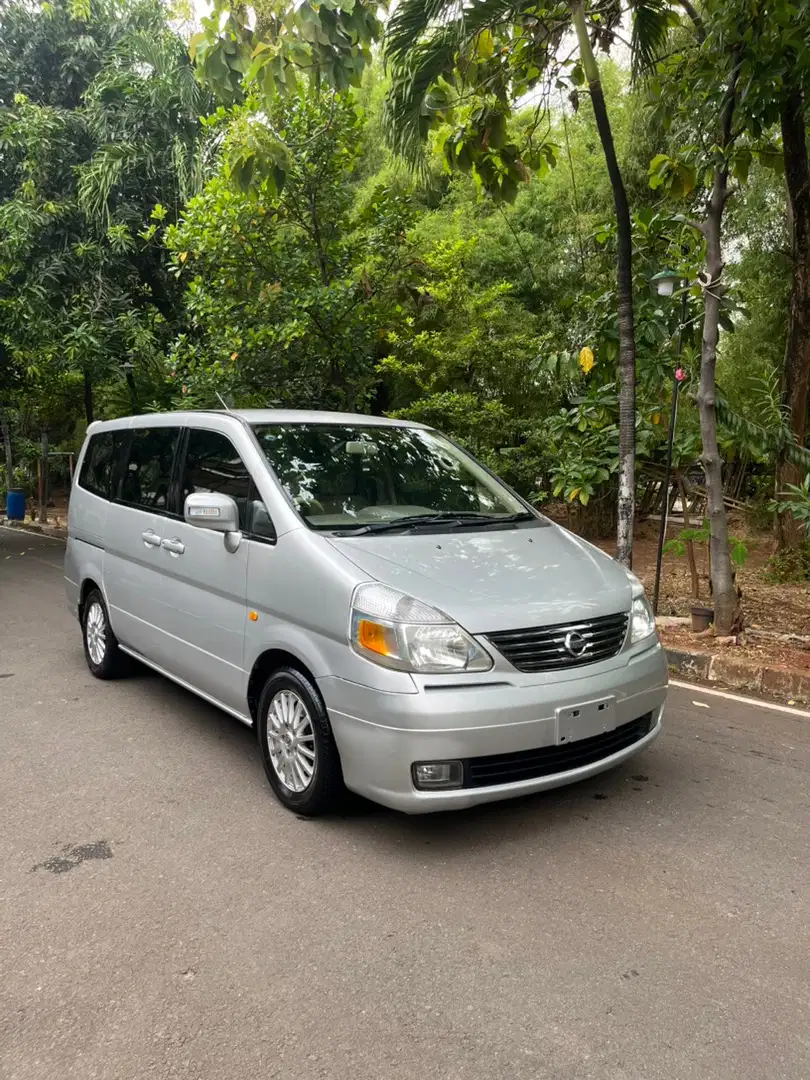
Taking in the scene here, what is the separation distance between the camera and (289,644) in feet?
11.7

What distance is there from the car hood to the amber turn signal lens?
192mm

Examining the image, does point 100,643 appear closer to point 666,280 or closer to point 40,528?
point 666,280

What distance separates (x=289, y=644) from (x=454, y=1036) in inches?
67.2

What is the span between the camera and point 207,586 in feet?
13.9

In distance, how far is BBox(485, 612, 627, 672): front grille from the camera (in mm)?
3227

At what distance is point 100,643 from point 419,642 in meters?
3.45

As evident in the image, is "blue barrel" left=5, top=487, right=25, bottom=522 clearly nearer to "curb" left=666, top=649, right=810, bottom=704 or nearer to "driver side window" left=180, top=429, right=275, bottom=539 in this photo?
"driver side window" left=180, top=429, right=275, bottom=539

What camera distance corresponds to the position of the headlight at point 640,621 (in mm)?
3697

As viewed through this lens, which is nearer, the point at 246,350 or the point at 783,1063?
the point at 783,1063

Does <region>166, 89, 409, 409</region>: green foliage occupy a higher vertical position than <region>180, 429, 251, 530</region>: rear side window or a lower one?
higher

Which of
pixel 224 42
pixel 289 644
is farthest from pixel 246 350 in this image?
pixel 289 644

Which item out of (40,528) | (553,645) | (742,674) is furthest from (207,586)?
(40,528)

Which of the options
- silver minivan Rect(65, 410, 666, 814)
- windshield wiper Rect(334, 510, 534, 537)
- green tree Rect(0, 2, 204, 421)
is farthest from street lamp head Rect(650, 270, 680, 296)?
green tree Rect(0, 2, 204, 421)

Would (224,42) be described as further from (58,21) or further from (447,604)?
(58,21)
